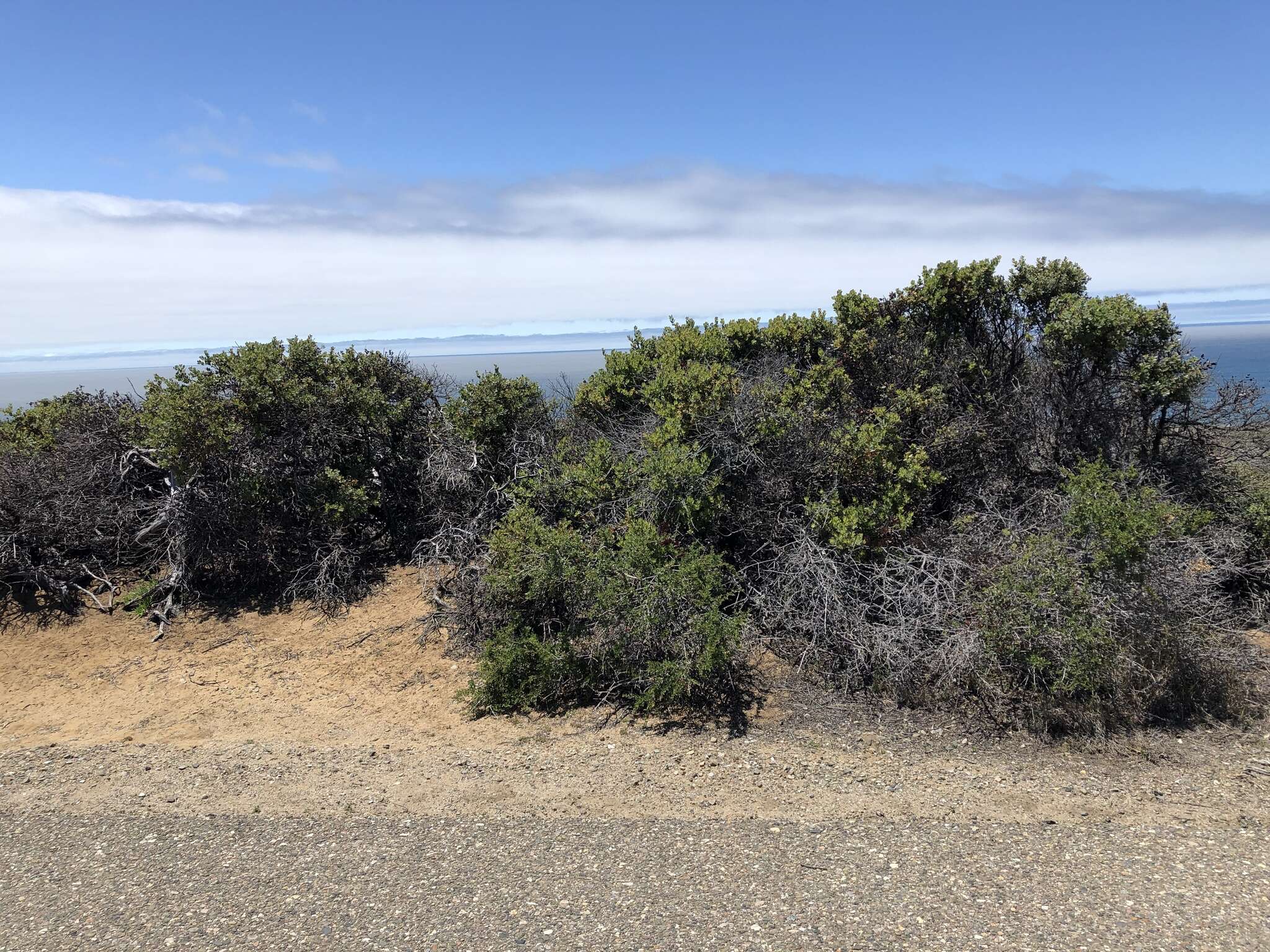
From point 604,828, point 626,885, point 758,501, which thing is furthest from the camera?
point 758,501

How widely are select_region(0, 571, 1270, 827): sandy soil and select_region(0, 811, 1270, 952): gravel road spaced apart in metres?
0.29

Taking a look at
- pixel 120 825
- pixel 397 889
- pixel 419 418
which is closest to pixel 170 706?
pixel 120 825

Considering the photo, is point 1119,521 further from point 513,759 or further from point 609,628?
point 513,759

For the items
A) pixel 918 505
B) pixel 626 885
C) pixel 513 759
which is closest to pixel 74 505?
pixel 513 759

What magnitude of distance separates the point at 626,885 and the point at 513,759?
2030 millimetres

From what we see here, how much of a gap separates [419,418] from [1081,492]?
886 cm

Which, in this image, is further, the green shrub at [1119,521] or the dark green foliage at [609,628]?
the dark green foliage at [609,628]

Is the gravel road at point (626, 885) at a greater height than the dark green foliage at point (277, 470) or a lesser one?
lesser

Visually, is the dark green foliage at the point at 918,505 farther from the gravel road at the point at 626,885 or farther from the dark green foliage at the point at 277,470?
the dark green foliage at the point at 277,470

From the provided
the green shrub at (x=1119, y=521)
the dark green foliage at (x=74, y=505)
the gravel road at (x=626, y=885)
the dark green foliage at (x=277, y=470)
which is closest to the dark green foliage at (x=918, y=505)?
the green shrub at (x=1119, y=521)

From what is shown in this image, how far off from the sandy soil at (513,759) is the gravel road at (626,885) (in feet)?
0.94

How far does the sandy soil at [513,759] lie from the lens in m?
5.08

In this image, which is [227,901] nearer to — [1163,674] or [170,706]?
[170,706]

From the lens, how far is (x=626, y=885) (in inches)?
164
